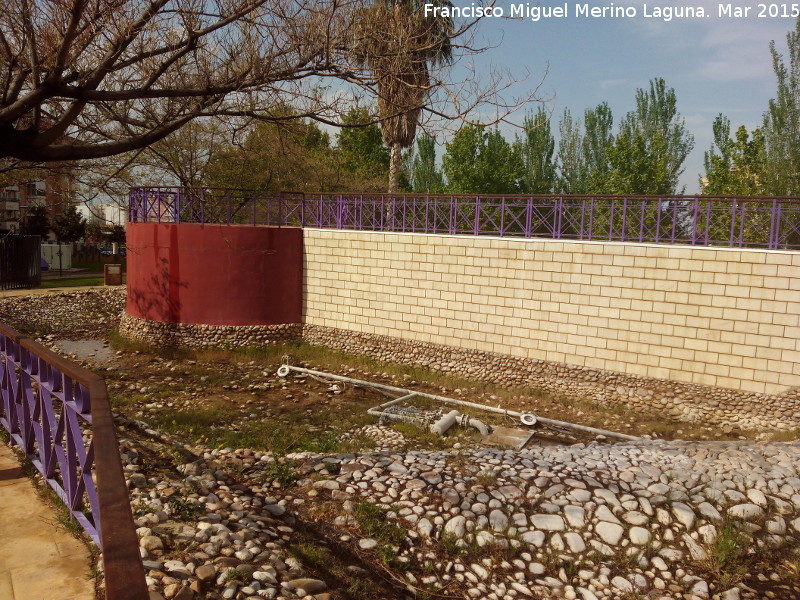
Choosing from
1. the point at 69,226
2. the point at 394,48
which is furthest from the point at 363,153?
the point at 394,48

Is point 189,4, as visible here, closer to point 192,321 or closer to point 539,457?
point 539,457

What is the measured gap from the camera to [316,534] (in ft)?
17.0

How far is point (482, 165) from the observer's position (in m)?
25.9

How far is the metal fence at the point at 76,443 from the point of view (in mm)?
2014

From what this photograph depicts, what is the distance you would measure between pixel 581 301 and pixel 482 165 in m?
15.9

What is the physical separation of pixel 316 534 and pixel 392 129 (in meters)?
15.4

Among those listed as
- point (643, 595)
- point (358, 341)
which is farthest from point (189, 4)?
point (358, 341)

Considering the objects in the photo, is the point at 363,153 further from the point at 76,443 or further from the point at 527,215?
the point at 76,443

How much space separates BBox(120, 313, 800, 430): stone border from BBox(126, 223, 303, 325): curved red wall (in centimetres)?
33

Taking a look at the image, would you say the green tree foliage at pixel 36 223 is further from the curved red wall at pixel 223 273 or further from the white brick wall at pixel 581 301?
the white brick wall at pixel 581 301

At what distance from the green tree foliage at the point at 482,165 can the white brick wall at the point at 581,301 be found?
507 inches

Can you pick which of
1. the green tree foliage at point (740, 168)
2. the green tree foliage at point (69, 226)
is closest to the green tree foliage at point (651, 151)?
the green tree foliage at point (740, 168)

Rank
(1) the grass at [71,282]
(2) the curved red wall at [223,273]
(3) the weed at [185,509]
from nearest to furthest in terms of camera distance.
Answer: (3) the weed at [185,509] < (2) the curved red wall at [223,273] < (1) the grass at [71,282]

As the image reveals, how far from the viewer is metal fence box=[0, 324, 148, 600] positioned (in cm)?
201
